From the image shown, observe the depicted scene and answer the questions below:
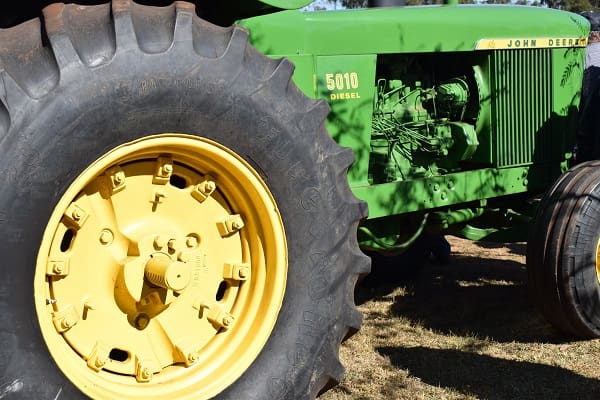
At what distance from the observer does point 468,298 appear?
513 centimetres

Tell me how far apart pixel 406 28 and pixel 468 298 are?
1.82 metres

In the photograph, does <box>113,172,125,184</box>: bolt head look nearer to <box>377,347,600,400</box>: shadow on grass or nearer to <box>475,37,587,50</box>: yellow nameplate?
<box>377,347,600,400</box>: shadow on grass

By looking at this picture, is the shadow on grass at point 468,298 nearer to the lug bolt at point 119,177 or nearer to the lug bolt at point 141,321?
the lug bolt at point 141,321

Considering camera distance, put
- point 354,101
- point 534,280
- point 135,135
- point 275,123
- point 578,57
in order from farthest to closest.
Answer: point 578,57 < point 534,280 < point 354,101 < point 275,123 < point 135,135

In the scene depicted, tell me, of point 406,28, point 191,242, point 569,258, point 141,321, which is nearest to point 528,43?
point 406,28

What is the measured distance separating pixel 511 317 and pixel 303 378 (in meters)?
2.02

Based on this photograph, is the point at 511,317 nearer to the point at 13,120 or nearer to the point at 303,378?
the point at 303,378

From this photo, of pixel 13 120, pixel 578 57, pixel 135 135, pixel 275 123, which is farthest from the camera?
pixel 578 57

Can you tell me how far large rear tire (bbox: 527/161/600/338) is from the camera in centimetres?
416

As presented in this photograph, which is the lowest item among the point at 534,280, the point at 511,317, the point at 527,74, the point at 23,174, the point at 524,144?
the point at 511,317

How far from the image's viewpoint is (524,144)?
4789mm

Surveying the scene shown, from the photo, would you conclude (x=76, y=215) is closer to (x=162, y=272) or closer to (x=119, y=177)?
(x=119, y=177)

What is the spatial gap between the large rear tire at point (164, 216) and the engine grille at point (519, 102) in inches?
71.7

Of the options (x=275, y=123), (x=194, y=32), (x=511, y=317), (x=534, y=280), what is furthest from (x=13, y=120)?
(x=511, y=317)
